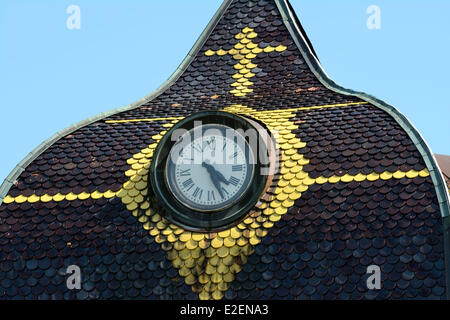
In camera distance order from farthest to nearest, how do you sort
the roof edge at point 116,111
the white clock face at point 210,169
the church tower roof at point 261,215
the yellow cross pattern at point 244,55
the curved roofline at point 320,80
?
the yellow cross pattern at point 244,55 → the roof edge at point 116,111 → the white clock face at point 210,169 → the curved roofline at point 320,80 → the church tower roof at point 261,215

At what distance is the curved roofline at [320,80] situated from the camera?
110 feet

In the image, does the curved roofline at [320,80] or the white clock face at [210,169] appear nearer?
the curved roofline at [320,80]

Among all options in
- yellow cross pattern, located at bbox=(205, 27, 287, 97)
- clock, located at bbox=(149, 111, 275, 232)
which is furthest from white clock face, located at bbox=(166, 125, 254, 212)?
yellow cross pattern, located at bbox=(205, 27, 287, 97)

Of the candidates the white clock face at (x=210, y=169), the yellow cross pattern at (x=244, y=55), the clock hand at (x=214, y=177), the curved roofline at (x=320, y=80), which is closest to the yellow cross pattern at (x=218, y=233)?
the curved roofline at (x=320, y=80)

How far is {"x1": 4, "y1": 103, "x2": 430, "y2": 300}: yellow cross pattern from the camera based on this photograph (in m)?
33.2

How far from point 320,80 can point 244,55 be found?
99.2 inches

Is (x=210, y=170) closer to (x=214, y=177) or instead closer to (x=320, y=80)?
(x=214, y=177)

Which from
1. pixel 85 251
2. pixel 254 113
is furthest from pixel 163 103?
pixel 85 251

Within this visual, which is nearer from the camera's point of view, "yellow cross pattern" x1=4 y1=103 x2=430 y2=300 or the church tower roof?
the church tower roof

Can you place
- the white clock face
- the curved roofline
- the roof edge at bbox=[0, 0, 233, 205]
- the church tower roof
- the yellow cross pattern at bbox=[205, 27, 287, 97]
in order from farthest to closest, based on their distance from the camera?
the yellow cross pattern at bbox=[205, 27, 287, 97] < the roof edge at bbox=[0, 0, 233, 205] < the white clock face < the curved roofline < the church tower roof

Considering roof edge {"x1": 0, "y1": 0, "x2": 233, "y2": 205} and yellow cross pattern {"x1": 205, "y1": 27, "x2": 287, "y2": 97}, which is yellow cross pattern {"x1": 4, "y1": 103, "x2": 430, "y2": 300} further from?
yellow cross pattern {"x1": 205, "y1": 27, "x2": 287, "y2": 97}

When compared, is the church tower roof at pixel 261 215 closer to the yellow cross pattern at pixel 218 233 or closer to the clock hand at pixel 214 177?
the yellow cross pattern at pixel 218 233

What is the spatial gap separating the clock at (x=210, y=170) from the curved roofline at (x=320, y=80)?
119 inches
